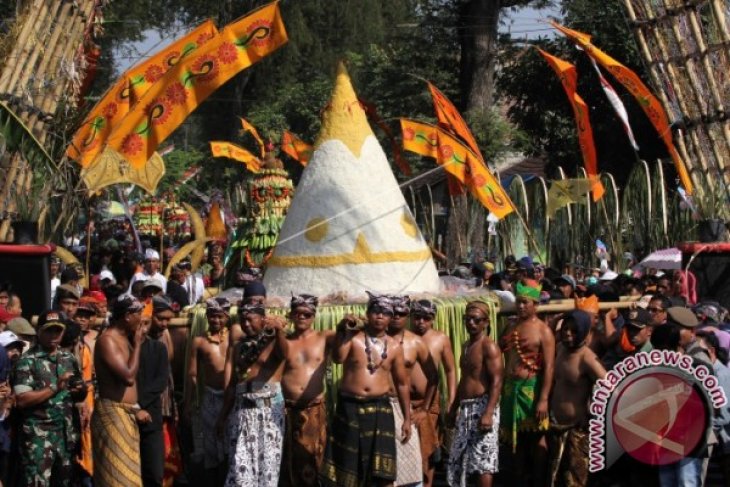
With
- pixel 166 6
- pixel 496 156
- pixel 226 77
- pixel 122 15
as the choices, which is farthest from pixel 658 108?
pixel 166 6

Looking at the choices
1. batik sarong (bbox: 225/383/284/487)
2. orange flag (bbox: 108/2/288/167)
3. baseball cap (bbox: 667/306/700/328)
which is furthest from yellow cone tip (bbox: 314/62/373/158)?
baseball cap (bbox: 667/306/700/328)

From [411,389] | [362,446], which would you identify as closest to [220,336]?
[411,389]

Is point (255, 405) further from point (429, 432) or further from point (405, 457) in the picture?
point (429, 432)

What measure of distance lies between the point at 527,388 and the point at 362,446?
1531 millimetres

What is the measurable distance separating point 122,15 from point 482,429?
103 feet

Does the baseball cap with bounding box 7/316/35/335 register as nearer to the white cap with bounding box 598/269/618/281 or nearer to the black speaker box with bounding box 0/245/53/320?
the black speaker box with bounding box 0/245/53/320

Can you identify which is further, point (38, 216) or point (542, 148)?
point (542, 148)


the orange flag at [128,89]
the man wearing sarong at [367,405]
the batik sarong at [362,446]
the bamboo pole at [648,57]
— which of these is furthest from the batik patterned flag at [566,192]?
the batik sarong at [362,446]

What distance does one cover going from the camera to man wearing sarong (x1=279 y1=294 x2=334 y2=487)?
10.3 meters

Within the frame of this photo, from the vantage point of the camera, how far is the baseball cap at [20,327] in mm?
10320

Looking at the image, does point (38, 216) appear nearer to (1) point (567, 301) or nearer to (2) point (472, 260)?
(1) point (567, 301)

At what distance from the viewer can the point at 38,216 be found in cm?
1320

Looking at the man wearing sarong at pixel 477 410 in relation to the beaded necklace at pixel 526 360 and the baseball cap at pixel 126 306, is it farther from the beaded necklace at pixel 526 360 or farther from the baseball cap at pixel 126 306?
the baseball cap at pixel 126 306

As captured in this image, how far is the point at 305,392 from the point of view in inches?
411
